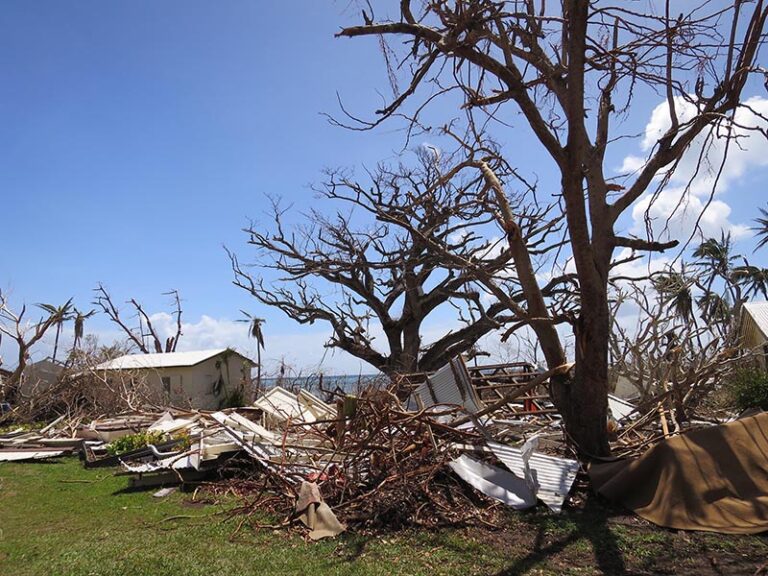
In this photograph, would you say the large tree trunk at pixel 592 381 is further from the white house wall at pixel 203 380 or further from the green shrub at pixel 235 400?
the white house wall at pixel 203 380

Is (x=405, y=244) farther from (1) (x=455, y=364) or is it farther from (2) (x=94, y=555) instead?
(2) (x=94, y=555)

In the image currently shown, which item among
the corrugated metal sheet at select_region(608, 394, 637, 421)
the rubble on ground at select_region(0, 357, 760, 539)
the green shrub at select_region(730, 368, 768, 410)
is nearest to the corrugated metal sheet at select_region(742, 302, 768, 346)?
the green shrub at select_region(730, 368, 768, 410)

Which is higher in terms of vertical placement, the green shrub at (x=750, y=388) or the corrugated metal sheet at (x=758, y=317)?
the corrugated metal sheet at (x=758, y=317)

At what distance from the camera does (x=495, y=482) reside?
6.73 meters

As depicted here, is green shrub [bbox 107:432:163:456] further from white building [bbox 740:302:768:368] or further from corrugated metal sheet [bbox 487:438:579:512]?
white building [bbox 740:302:768:368]

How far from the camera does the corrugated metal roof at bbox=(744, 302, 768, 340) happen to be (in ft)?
80.9

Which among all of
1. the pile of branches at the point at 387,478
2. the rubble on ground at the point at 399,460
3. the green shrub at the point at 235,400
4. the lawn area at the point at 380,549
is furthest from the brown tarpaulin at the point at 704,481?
the green shrub at the point at 235,400

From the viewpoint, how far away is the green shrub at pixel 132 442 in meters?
11.4

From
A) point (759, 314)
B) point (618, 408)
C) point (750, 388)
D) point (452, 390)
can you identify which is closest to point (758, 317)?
point (759, 314)

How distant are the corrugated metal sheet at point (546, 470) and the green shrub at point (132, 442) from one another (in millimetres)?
7092

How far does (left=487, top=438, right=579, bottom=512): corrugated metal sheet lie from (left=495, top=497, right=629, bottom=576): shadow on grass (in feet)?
0.77

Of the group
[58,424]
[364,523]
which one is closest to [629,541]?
[364,523]

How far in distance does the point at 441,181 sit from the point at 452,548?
4.89m

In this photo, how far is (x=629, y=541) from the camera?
5227mm
